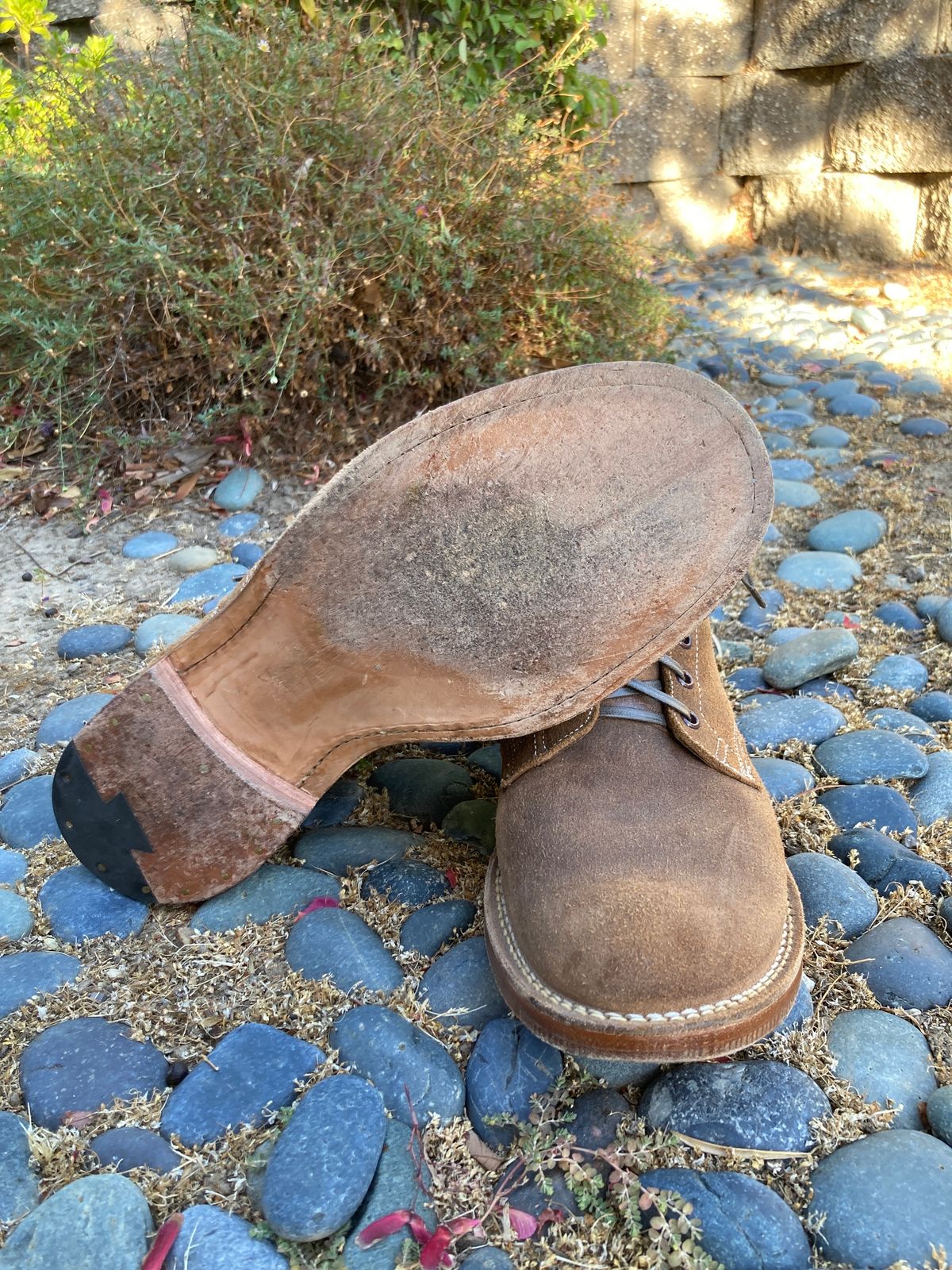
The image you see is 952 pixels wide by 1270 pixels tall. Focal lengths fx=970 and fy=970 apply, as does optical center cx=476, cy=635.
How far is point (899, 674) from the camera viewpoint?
5.92ft

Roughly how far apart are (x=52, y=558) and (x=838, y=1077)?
2015 millimetres

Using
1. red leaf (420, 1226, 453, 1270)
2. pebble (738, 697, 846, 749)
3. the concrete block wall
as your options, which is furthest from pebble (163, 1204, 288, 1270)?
the concrete block wall

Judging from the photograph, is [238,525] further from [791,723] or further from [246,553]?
[791,723]

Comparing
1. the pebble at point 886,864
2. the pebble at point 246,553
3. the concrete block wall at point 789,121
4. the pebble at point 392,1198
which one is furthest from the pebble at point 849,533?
the concrete block wall at point 789,121

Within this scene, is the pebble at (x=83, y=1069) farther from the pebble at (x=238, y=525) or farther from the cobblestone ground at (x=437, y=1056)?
the pebble at (x=238, y=525)

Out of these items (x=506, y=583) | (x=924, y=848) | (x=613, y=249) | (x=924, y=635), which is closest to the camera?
(x=506, y=583)

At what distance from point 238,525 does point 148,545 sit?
219 millimetres

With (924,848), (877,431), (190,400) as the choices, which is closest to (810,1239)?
(924,848)

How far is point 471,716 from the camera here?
119 centimetres

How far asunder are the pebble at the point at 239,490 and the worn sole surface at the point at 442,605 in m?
1.32

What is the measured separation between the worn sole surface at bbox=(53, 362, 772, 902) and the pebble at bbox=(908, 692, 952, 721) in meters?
0.73

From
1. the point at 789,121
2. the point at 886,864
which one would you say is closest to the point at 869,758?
the point at 886,864

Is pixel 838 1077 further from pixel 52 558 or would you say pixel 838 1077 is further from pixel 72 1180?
pixel 52 558

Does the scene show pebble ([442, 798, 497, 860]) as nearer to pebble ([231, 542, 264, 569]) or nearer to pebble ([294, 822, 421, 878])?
pebble ([294, 822, 421, 878])
